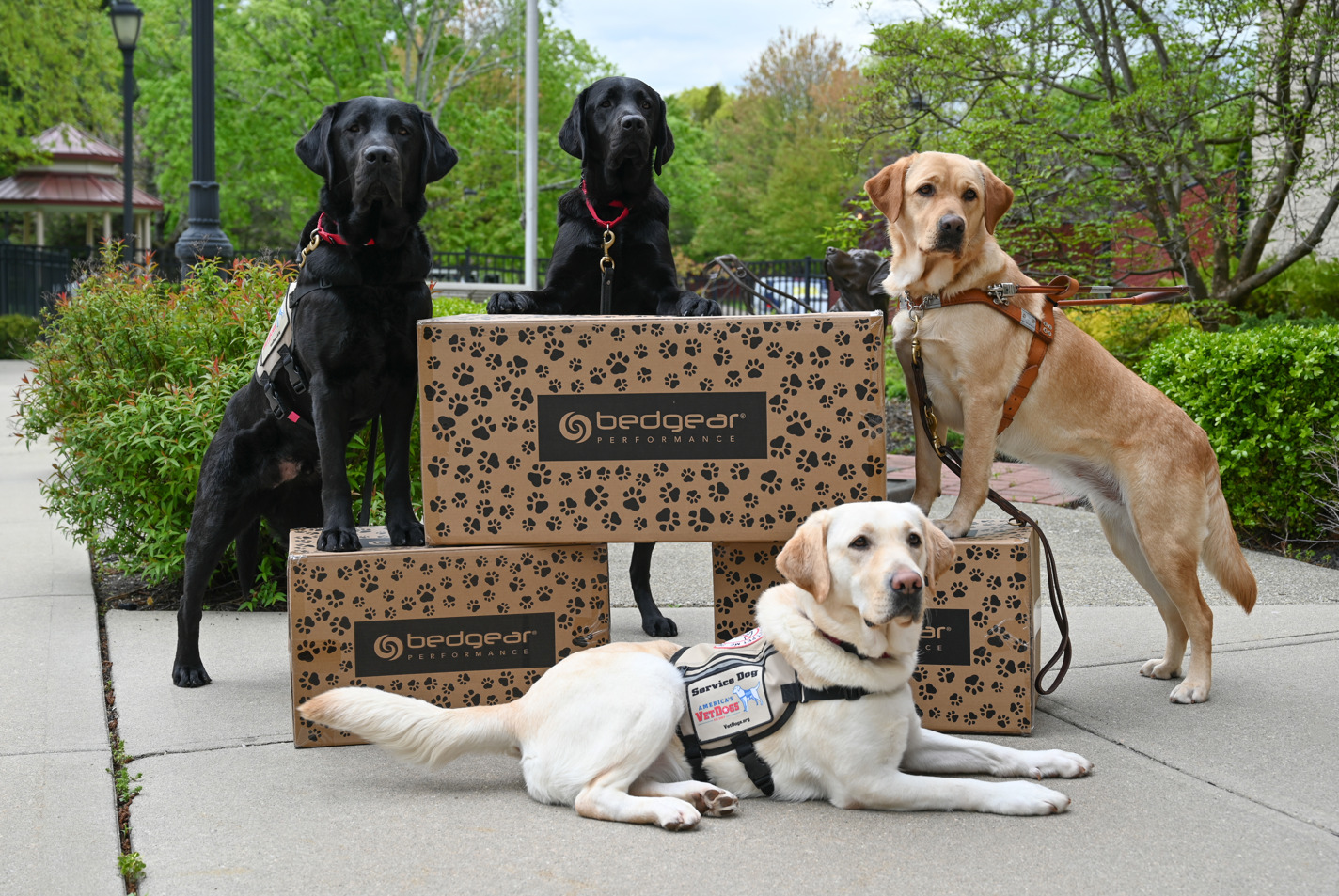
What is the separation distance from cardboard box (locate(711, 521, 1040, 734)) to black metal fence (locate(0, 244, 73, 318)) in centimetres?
2589

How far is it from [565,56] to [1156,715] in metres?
28.6

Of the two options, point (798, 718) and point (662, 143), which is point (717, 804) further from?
point (662, 143)

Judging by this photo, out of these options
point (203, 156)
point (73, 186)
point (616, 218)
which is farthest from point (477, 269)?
point (616, 218)

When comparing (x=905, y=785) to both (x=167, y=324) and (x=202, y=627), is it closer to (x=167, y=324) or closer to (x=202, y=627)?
(x=202, y=627)

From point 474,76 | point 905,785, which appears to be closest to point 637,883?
point 905,785

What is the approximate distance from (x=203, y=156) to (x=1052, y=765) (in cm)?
815

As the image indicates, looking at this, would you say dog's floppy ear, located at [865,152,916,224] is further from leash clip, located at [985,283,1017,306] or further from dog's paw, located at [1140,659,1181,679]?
dog's paw, located at [1140,659,1181,679]

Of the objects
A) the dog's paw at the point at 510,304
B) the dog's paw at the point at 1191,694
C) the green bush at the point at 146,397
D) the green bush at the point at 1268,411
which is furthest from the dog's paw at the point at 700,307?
the green bush at the point at 1268,411

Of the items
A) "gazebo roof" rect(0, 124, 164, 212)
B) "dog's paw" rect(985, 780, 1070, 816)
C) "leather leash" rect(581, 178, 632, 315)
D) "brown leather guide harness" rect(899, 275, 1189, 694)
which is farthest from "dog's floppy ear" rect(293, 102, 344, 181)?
"gazebo roof" rect(0, 124, 164, 212)

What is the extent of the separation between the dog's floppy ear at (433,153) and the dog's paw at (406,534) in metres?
1.22

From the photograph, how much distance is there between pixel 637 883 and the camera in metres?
2.42

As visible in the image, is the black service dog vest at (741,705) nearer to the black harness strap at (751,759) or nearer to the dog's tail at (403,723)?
the black harness strap at (751,759)

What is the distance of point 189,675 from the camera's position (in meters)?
3.91

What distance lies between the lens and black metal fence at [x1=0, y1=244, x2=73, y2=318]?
Result: 24391mm
